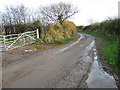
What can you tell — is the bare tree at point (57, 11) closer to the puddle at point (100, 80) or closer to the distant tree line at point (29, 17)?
the distant tree line at point (29, 17)

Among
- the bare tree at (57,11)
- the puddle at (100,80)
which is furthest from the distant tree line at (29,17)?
the puddle at (100,80)

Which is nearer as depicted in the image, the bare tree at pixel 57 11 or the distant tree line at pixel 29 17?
the distant tree line at pixel 29 17

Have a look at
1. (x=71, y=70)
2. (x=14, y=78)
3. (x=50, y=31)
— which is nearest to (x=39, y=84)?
(x=14, y=78)

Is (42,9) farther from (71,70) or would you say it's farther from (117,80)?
(117,80)

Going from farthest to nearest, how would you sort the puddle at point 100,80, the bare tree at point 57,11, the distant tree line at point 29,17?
the bare tree at point 57,11, the distant tree line at point 29,17, the puddle at point 100,80

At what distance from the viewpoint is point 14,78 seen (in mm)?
4777

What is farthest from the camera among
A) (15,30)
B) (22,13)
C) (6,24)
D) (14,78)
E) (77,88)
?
(22,13)

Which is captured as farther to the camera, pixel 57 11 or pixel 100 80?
pixel 57 11

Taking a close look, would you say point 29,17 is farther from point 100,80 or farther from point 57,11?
point 100,80

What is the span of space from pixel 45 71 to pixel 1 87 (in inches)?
79.3

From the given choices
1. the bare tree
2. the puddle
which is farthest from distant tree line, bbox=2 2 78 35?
the puddle

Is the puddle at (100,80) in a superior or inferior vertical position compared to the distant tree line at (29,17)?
inferior

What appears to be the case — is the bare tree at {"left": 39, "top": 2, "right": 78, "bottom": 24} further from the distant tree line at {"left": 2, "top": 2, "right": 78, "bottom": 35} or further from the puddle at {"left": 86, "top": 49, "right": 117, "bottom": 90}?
the puddle at {"left": 86, "top": 49, "right": 117, "bottom": 90}

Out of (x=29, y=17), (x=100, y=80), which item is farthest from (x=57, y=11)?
(x=100, y=80)
